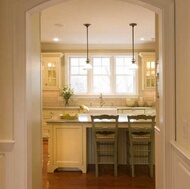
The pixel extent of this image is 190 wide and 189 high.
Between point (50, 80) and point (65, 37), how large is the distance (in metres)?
1.59

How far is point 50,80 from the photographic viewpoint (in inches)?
336

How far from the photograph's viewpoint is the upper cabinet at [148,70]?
27.5 ft

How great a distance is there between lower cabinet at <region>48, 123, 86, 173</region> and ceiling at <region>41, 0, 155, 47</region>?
195cm

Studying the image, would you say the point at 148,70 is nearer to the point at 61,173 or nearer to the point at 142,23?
the point at 142,23

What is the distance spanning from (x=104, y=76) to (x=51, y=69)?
1571 mm

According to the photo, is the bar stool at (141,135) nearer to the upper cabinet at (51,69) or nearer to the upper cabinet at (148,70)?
the upper cabinet at (148,70)

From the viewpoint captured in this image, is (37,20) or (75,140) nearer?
(37,20)

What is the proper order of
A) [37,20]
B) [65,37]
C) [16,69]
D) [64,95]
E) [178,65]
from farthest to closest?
[64,95]
[65,37]
[37,20]
[16,69]
[178,65]

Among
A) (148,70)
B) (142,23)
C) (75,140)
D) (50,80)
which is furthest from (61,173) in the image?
(148,70)

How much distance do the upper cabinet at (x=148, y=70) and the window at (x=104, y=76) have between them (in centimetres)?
30

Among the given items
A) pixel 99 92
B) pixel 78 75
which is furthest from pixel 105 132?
pixel 78 75

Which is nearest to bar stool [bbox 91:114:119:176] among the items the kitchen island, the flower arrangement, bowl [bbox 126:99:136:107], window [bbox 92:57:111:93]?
the kitchen island

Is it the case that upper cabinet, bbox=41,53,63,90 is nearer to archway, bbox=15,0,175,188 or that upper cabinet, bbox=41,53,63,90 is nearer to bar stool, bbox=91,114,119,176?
bar stool, bbox=91,114,119,176

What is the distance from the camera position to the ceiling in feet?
15.3
